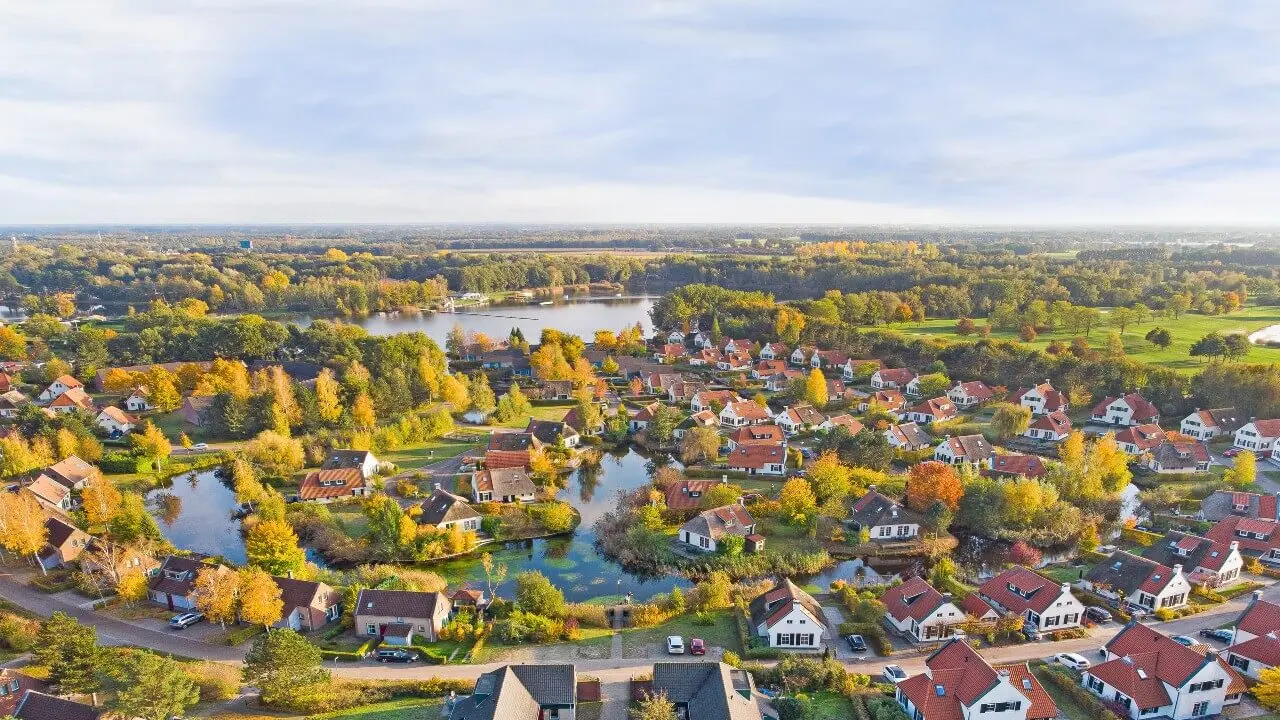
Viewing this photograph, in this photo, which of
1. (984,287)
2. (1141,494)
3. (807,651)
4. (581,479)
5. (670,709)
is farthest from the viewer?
(984,287)

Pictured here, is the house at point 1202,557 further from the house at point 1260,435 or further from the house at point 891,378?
the house at point 891,378

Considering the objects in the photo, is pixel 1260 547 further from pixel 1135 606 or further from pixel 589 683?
pixel 589 683

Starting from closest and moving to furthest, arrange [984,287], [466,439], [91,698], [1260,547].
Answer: [91,698], [1260,547], [466,439], [984,287]

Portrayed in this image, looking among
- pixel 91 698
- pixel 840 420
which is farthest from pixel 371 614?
pixel 840 420

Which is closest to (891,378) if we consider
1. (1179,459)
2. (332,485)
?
(1179,459)

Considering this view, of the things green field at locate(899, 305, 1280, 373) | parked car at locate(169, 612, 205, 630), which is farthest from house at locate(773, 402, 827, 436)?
parked car at locate(169, 612, 205, 630)

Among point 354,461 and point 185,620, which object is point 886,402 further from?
point 185,620

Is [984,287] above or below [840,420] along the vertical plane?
above

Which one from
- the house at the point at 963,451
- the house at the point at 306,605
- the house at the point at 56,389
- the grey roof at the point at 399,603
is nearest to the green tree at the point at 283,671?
the grey roof at the point at 399,603
